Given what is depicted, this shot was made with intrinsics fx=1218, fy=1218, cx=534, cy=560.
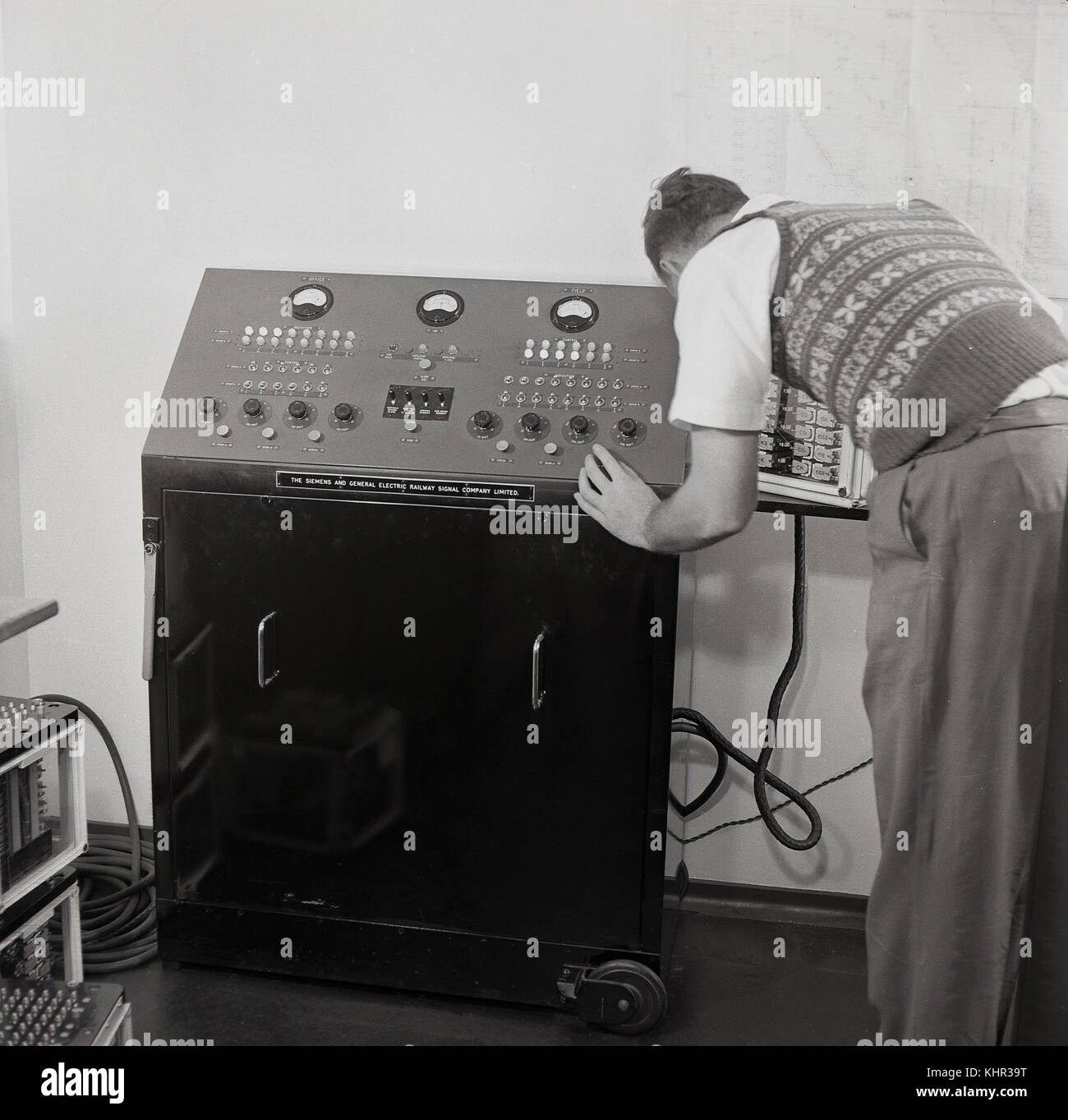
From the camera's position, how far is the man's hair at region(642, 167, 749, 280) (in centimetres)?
197

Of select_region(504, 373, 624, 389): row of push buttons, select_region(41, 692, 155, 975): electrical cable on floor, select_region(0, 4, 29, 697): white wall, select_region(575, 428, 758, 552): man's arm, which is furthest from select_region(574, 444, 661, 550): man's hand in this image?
select_region(0, 4, 29, 697): white wall

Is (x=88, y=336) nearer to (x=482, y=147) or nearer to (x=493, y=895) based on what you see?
(x=482, y=147)

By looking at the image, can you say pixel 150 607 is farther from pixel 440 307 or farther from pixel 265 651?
pixel 440 307

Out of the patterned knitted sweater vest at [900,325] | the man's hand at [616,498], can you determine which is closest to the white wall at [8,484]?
the man's hand at [616,498]

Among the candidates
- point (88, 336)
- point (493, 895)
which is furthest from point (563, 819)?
point (88, 336)

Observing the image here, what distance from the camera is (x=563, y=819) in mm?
2064

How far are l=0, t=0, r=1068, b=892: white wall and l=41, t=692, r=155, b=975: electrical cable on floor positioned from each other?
32 cm

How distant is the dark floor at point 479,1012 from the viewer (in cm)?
208

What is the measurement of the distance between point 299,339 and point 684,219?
688 mm

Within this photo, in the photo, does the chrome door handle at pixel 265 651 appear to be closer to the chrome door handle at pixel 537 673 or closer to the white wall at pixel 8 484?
the chrome door handle at pixel 537 673

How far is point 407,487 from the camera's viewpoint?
198cm

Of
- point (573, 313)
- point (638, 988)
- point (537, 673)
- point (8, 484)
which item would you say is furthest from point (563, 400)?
point (8, 484)

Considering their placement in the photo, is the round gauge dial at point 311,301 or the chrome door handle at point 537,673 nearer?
the chrome door handle at point 537,673
